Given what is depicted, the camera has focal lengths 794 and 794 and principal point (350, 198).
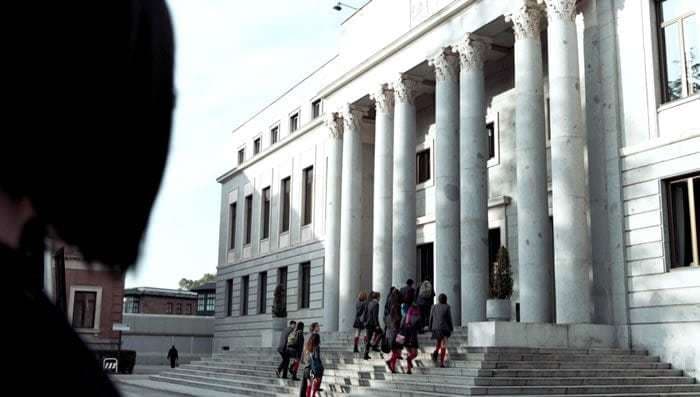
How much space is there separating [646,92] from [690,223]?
11.6 ft

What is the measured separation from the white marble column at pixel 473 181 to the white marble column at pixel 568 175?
312 centimetres

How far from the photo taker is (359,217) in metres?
30.2

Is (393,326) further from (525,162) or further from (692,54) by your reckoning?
(692,54)

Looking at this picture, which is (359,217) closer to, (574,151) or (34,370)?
(574,151)

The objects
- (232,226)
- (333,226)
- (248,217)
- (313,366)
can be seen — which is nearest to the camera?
(313,366)

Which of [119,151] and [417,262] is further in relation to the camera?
[417,262]

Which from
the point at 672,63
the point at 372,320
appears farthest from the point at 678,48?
the point at 372,320

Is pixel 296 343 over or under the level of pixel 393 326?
under

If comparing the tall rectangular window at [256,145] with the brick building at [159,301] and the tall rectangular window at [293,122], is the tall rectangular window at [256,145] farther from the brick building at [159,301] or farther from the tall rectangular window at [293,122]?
the brick building at [159,301]

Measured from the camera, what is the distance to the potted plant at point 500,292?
19.7 metres

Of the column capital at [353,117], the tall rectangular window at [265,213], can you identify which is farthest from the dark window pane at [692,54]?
the tall rectangular window at [265,213]

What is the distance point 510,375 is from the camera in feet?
53.9

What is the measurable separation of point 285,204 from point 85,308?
11.2 m

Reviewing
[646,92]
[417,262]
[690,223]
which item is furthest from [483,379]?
[417,262]
